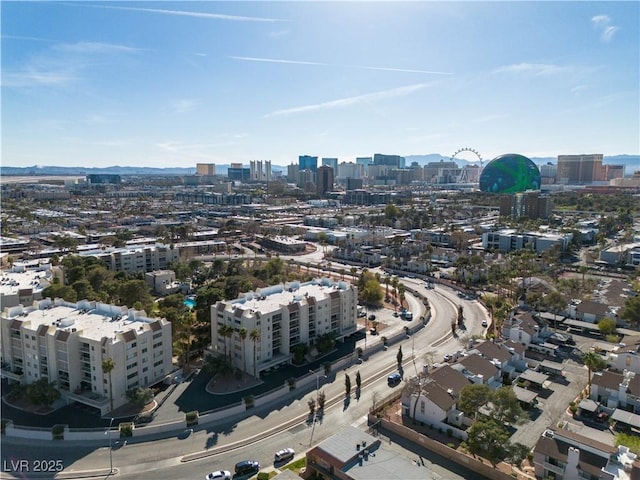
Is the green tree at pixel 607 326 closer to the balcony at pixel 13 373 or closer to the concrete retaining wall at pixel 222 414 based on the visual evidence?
the concrete retaining wall at pixel 222 414

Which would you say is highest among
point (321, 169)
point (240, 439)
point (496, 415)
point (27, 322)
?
point (321, 169)

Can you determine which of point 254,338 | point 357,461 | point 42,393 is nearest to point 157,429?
point 42,393

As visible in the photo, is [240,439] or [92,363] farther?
[92,363]

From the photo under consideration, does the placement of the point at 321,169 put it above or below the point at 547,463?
above

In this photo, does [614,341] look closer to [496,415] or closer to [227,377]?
[496,415]

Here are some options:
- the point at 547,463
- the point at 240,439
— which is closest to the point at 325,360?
the point at 240,439

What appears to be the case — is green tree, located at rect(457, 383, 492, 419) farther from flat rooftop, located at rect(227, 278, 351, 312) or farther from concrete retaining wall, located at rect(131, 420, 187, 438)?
concrete retaining wall, located at rect(131, 420, 187, 438)

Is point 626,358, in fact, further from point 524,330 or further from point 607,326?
point 607,326
